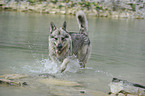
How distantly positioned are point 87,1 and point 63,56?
3406 centimetres

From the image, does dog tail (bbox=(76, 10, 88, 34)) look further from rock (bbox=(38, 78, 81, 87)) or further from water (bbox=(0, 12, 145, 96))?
rock (bbox=(38, 78, 81, 87))

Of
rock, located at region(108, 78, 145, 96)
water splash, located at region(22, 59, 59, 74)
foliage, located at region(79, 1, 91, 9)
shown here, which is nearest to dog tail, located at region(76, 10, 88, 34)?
water splash, located at region(22, 59, 59, 74)

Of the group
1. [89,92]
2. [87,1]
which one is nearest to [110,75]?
[89,92]

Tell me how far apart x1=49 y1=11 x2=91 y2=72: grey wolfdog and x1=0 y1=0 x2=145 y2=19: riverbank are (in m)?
27.3

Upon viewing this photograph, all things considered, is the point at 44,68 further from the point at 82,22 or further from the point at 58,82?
the point at 82,22

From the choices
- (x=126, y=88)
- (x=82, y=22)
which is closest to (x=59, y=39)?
(x=82, y=22)

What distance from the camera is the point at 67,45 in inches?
290

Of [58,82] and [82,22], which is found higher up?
[82,22]

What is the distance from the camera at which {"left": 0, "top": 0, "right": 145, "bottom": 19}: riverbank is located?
35344mm

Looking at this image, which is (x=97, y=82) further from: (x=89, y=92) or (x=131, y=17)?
(x=131, y=17)

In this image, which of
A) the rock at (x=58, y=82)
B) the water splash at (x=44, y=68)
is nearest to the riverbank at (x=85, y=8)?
the water splash at (x=44, y=68)

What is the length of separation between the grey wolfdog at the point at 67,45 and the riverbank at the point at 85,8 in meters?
27.3

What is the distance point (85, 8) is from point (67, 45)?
31.7m

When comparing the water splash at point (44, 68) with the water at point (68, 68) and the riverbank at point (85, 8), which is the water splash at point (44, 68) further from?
the riverbank at point (85, 8)
